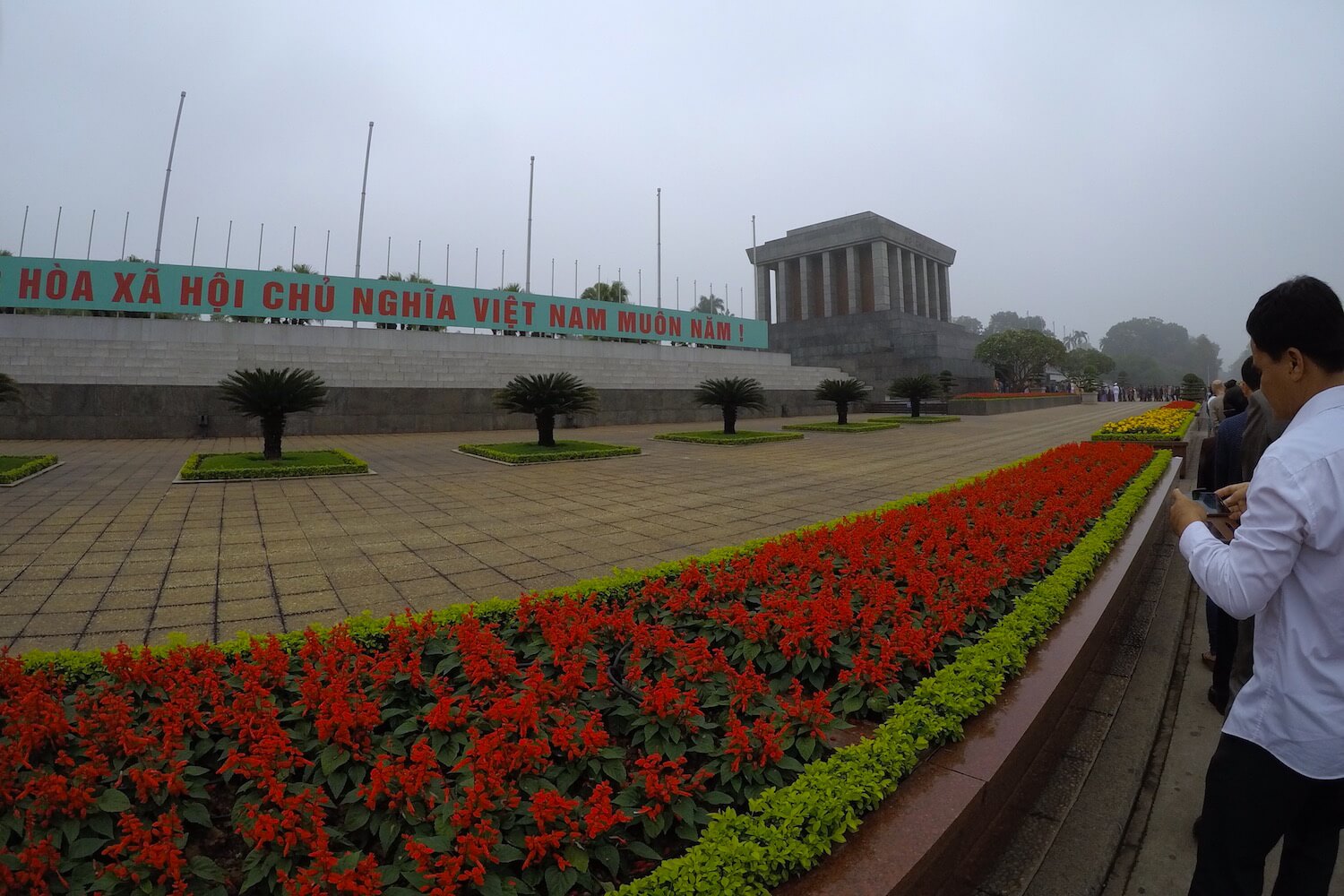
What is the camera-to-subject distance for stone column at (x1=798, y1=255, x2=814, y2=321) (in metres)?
50.5

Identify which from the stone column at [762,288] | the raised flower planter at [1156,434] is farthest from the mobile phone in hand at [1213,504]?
the stone column at [762,288]

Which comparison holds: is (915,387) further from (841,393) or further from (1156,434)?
(1156,434)

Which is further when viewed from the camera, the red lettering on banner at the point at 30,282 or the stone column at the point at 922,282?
the stone column at the point at 922,282

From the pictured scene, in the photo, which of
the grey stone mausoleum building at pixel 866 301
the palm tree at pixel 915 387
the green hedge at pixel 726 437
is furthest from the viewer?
the grey stone mausoleum building at pixel 866 301

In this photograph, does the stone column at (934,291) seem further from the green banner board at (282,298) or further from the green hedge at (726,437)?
the green hedge at (726,437)

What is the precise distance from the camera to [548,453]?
12.4 metres

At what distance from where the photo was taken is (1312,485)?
1260 millimetres

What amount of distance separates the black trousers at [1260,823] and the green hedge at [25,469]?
1239 centimetres

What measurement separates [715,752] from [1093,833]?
1.51 m

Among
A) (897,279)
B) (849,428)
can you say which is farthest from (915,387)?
(897,279)

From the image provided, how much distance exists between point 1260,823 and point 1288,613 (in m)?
0.51

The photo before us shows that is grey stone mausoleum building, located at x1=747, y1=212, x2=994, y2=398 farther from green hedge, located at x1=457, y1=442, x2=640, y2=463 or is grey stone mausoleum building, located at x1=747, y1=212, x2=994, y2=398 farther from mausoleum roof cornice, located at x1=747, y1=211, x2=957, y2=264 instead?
green hedge, located at x1=457, y1=442, x2=640, y2=463

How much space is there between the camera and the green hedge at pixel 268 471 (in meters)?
9.15

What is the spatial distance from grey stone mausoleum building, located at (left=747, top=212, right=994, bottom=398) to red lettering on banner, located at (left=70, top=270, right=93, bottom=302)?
124ft
